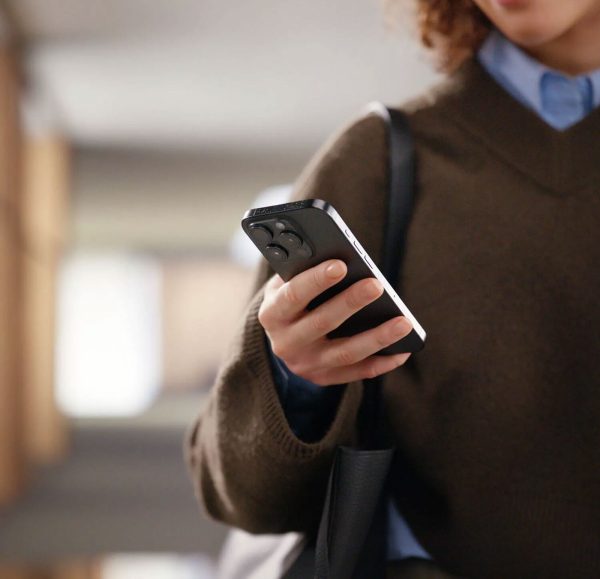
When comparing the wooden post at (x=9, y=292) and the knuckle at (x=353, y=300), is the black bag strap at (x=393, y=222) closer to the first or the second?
the knuckle at (x=353, y=300)

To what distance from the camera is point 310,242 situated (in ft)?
2.39

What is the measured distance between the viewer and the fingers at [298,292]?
71 cm

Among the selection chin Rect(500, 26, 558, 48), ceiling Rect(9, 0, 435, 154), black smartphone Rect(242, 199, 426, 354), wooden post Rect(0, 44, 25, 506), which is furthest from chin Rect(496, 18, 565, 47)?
wooden post Rect(0, 44, 25, 506)

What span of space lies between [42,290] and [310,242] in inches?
383

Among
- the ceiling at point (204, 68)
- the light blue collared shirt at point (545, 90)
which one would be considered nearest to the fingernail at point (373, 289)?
the light blue collared shirt at point (545, 90)

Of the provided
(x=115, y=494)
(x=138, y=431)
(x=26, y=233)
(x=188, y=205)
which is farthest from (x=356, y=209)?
(x=138, y=431)

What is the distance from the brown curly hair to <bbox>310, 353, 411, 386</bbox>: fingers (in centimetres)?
45

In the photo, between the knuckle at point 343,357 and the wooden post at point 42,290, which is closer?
the knuckle at point 343,357

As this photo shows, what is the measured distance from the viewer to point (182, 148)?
37.0 ft

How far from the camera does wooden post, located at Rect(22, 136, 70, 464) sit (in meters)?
9.70

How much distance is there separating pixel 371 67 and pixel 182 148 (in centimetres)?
393

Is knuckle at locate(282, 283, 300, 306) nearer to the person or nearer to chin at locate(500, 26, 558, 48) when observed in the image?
the person

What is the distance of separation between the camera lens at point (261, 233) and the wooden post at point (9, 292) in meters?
6.54

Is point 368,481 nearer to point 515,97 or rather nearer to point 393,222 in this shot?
point 393,222
